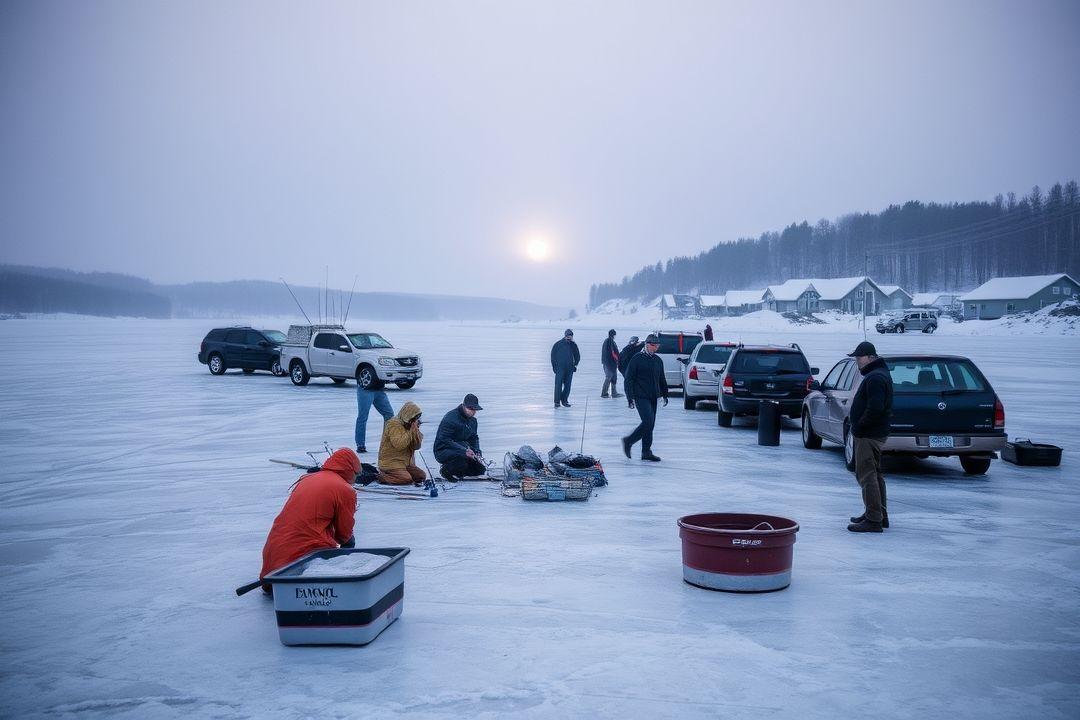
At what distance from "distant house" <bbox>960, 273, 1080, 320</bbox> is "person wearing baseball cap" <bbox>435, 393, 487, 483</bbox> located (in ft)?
325

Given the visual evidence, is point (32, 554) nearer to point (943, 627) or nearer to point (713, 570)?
point (713, 570)

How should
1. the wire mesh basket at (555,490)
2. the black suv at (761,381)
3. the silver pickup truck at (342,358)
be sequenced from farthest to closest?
the silver pickup truck at (342,358)
the black suv at (761,381)
the wire mesh basket at (555,490)

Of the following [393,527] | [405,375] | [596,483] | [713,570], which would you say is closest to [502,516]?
[393,527]

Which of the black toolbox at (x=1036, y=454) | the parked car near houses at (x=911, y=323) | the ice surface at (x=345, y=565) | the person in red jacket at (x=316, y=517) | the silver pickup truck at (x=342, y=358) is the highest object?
the parked car near houses at (x=911, y=323)

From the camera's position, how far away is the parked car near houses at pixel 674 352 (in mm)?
24750

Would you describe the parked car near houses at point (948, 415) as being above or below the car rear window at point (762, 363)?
below

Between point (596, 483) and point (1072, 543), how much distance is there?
5289 millimetres

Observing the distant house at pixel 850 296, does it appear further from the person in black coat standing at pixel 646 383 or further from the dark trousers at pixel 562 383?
the person in black coat standing at pixel 646 383

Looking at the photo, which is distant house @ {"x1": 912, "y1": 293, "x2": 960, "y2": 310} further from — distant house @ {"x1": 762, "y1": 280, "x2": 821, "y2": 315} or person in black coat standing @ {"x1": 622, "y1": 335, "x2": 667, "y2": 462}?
person in black coat standing @ {"x1": 622, "y1": 335, "x2": 667, "y2": 462}

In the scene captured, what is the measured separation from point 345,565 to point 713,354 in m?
16.7

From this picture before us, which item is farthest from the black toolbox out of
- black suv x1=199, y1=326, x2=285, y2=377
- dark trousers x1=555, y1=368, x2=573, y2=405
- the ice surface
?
black suv x1=199, y1=326, x2=285, y2=377

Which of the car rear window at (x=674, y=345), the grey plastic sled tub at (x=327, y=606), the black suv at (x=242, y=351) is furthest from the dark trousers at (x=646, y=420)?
the black suv at (x=242, y=351)

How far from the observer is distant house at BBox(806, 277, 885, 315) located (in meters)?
119

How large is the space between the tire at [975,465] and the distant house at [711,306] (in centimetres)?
14131
